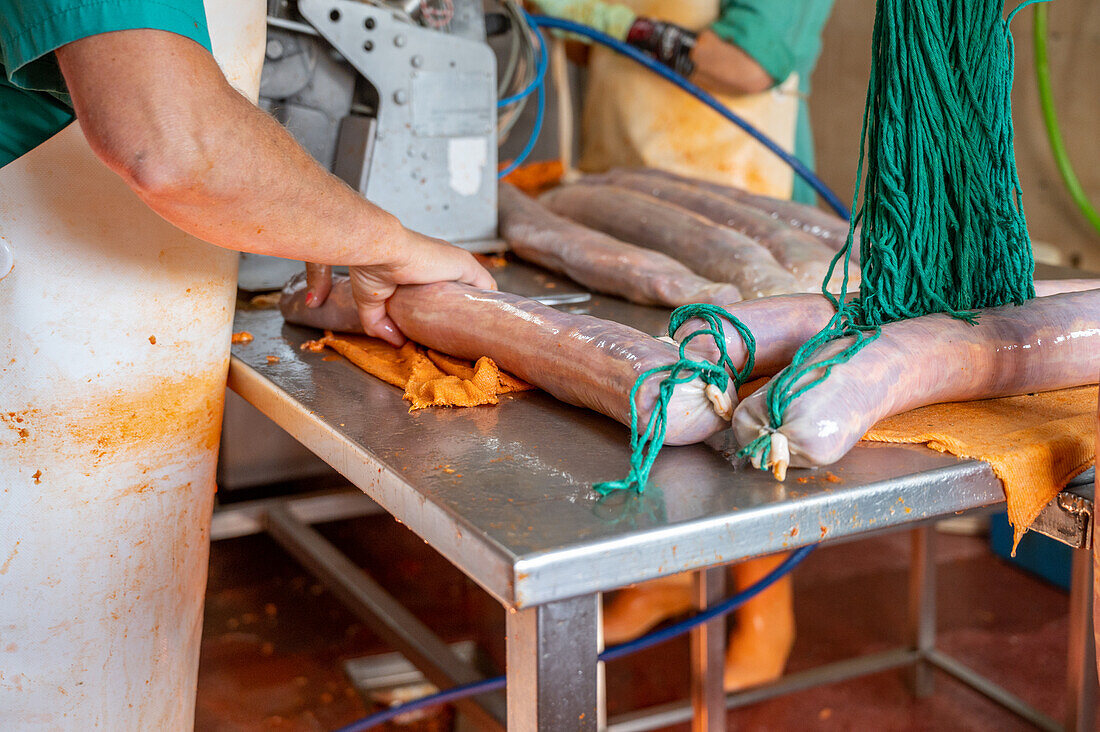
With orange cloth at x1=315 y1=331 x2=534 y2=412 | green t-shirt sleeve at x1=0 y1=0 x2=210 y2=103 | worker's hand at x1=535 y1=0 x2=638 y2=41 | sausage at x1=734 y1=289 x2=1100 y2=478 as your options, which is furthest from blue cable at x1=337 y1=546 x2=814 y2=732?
worker's hand at x1=535 y1=0 x2=638 y2=41

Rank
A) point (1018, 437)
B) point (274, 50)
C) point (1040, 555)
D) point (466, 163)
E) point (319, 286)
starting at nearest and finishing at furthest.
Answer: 1. point (1018, 437)
2. point (319, 286)
3. point (274, 50)
4. point (466, 163)
5. point (1040, 555)

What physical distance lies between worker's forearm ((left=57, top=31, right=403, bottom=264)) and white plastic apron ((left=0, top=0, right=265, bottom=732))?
0.83 feet

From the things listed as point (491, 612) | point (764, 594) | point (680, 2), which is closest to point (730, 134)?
point (680, 2)

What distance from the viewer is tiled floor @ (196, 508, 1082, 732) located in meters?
2.60

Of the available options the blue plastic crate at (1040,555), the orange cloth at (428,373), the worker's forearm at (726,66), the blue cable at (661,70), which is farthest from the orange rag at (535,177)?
the blue plastic crate at (1040,555)

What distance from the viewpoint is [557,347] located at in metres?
1.16

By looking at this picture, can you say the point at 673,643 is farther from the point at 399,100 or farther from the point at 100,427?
the point at 100,427

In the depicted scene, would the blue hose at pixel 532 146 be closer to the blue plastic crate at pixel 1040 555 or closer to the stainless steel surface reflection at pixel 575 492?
the stainless steel surface reflection at pixel 575 492

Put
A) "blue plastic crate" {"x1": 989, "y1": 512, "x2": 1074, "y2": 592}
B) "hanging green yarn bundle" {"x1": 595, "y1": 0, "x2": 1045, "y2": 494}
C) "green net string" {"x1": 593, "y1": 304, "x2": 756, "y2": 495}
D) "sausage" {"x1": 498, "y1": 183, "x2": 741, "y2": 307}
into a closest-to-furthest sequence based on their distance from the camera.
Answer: "green net string" {"x1": 593, "y1": 304, "x2": 756, "y2": 495} → "hanging green yarn bundle" {"x1": 595, "y1": 0, "x2": 1045, "y2": 494} → "sausage" {"x1": 498, "y1": 183, "x2": 741, "y2": 307} → "blue plastic crate" {"x1": 989, "y1": 512, "x2": 1074, "y2": 592}

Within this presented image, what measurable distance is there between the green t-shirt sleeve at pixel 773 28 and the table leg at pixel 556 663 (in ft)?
7.20

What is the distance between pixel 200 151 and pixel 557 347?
1.46 feet

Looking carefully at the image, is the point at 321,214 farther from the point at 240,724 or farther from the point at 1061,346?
the point at 240,724

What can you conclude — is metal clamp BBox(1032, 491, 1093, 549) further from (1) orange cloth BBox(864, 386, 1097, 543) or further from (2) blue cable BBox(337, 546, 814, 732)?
(2) blue cable BBox(337, 546, 814, 732)

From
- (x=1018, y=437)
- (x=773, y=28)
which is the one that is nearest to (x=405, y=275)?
(x=1018, y=437)
